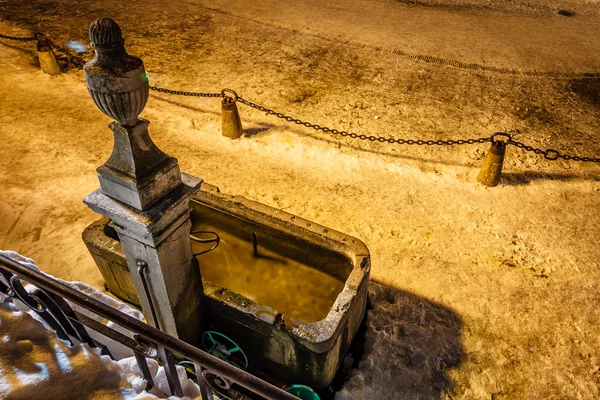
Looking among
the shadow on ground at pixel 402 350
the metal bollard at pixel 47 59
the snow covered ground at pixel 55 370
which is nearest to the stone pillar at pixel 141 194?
the snow covered ground at pixel 55 370

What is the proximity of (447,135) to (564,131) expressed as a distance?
1.99 metres

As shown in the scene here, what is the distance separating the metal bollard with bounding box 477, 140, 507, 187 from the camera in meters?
5.38

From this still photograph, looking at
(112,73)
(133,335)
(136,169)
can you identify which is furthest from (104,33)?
(133,335)

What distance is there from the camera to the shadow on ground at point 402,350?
358 cm

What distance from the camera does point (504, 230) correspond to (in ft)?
16.7

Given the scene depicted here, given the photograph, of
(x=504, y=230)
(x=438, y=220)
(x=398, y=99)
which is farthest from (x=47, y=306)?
(x=398, y=99)

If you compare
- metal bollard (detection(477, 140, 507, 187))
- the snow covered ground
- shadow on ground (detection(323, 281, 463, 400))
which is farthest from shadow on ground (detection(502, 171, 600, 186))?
the snow covered ground

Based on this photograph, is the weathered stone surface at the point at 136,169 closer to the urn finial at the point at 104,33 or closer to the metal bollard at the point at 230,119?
the urn finial at the point at 104,33

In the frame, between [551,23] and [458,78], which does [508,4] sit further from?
[458,78]

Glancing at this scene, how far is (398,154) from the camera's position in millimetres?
6223

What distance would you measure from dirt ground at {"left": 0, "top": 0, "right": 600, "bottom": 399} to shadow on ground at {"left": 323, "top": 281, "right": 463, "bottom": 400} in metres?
0.04

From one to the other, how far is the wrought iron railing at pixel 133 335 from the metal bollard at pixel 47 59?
658 cm

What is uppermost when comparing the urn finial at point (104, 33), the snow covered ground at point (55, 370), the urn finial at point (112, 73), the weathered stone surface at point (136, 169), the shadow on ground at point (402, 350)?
the urn finial at point (104, 33)

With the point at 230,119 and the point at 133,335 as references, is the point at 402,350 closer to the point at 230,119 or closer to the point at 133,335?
the point at 133,335
